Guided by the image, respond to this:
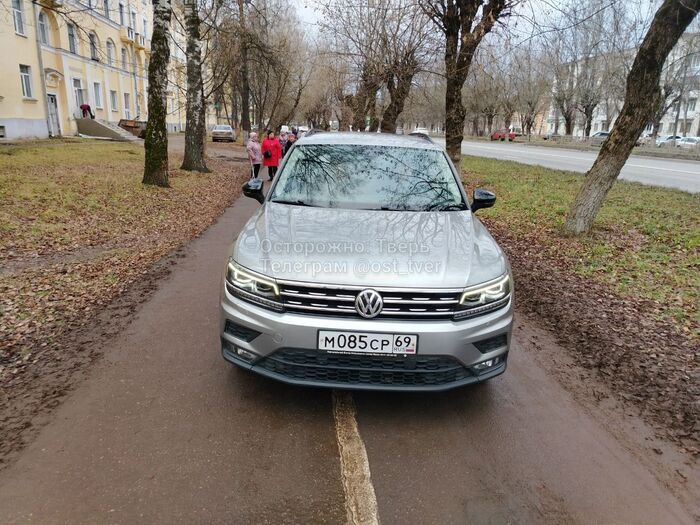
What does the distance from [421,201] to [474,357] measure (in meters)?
1.65

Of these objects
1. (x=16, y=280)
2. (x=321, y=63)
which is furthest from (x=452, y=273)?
(x=321, y=63)

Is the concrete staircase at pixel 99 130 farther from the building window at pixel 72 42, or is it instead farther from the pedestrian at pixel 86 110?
the building window at pixel 72 42

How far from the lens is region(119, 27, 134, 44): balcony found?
132 ft

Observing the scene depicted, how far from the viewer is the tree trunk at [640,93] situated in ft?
23.7

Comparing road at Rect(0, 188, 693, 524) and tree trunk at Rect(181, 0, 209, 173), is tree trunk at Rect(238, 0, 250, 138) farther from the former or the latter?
road at Rect(0, 188, 693, 524)

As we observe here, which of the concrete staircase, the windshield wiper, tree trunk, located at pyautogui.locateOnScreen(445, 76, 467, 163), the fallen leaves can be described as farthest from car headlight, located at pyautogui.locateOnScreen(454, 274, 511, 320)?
the concrete staircase

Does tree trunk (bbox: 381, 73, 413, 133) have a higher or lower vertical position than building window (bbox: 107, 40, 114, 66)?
lower

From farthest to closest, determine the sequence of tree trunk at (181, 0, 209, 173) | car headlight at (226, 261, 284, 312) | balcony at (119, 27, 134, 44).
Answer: balcony at (119, 27, 134, 44) < tree trunk at (181, 0, 209, 173) < car headlight at (226, 261, 284, 312)

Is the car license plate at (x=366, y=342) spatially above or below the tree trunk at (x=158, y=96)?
below

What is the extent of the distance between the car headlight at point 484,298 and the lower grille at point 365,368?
315mm

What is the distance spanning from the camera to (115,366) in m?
3.91

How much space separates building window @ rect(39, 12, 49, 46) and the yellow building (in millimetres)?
54

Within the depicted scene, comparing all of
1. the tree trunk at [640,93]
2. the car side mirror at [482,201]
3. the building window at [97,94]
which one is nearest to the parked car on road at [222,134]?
the building window at [97,94]

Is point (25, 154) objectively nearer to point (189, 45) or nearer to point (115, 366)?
point (189, 45)
